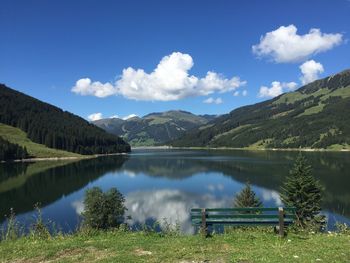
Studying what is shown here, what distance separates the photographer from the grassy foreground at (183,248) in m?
15.6

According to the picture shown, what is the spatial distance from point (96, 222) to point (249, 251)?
50.4 metres

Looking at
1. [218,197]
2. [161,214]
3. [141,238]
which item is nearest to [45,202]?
[161,214]

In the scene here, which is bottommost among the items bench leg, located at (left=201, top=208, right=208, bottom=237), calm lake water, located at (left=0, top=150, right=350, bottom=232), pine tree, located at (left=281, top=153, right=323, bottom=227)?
calm lake water, located at (left=0, top=150, right=350, bottom=232)

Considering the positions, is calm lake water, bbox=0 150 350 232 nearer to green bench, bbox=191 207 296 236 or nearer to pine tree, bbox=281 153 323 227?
pine tree, bbox=281 153 323 227

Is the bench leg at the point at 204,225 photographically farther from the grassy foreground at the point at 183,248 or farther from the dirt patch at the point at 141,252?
the dirt patch at the point at 141,252

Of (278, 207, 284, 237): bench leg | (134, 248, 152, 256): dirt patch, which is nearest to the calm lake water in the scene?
(278, 207, 284, 237): bench leg

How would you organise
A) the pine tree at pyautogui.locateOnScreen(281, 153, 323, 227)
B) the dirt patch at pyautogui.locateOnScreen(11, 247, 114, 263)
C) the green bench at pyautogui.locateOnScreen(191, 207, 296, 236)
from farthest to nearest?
1. the pine tree at pyautogui.locateOnScreen(281, 153, 323, 227)
2. the green bench at pyautogui.locateOnScreen(191, 207, 296, 236)
3. the dirt patch at pyautogui.locateOnScreen(11, 247, 114, 263)

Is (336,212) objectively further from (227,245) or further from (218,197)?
(227,245)

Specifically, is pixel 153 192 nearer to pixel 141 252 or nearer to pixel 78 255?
pixel 141 252

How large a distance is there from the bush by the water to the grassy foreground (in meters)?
43.9

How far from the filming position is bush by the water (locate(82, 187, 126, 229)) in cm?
6328

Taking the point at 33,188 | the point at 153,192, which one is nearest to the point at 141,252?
the point at 153,192

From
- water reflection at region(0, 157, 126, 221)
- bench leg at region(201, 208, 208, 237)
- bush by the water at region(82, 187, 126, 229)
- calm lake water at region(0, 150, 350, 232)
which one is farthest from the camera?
water reflection at region(0, 157, 126, 221)

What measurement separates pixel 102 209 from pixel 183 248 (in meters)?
49.9
